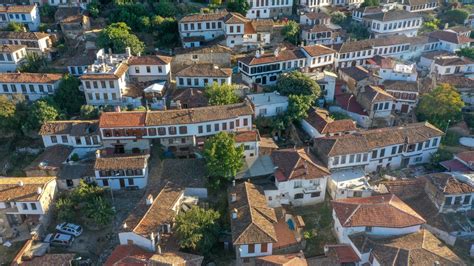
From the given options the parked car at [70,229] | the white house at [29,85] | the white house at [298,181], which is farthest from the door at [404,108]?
the white house at [29,85]

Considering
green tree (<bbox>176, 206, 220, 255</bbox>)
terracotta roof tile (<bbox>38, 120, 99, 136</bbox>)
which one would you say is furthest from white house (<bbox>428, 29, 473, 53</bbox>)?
terracotta roof tile (<bbox>38, 120, 99, 136</bbox>)

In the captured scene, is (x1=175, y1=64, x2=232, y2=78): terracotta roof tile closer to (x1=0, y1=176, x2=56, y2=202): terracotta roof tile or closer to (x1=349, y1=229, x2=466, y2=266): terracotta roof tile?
(x1=0, y1=176, x2=56, y2=202): terracotta roof tile

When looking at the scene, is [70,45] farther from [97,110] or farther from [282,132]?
[282,132]

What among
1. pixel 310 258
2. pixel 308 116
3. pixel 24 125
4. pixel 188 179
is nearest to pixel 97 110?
pixel 24 125

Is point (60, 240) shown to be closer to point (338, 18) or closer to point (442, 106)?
point (442, 106)

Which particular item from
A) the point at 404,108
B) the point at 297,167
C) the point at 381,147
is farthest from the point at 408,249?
the point at 404,108
